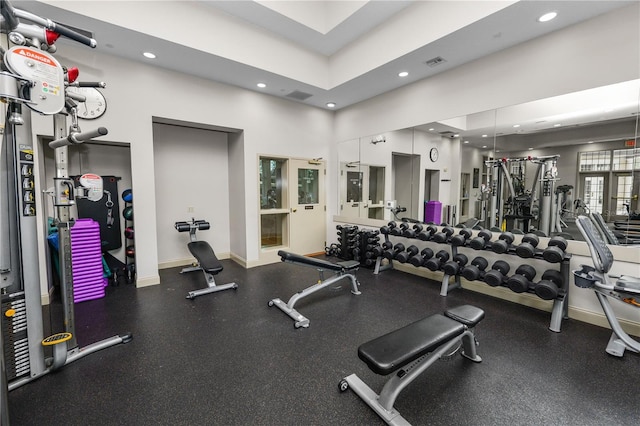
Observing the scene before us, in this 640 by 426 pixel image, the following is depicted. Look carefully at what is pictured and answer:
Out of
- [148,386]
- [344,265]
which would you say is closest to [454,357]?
[344,265]

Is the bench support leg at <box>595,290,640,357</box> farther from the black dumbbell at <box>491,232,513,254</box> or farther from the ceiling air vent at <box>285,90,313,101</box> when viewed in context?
the ceiling air vent at <box>285,90,313,101</box>

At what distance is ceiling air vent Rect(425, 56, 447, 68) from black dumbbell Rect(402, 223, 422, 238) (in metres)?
2.19

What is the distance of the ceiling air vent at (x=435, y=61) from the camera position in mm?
3396

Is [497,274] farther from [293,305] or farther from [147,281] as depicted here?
[147,281]

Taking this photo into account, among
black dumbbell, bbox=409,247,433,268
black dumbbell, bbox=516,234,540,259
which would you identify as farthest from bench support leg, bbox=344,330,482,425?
black dumbbell, bbox=409,247,433,268

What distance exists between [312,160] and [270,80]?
170 cm

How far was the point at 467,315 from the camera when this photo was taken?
194 centimetres

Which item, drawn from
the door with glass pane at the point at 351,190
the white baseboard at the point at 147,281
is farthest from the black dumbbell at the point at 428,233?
the white baseboard at the point at 147,281

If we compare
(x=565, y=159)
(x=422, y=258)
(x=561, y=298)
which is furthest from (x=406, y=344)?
(x=565, y=159)

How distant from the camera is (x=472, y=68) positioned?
3465mm

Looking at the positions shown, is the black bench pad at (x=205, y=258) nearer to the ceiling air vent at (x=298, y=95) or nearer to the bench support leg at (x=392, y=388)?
the bench support leg at (x=392, y=388)

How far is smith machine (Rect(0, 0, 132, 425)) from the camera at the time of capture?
59.6 inches

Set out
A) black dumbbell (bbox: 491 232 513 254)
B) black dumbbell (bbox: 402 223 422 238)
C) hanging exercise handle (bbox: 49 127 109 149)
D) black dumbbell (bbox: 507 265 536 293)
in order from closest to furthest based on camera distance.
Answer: hanging exercise handle (bbox: 49 127 109 149)
black dumbbell (bbox: 507 265 536 293)
black dumbbell (bbox: 491 232 513 254)
black dumbbell (bbox: 402 223 422 238)

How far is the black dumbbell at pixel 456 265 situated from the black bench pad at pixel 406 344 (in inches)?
62.8
